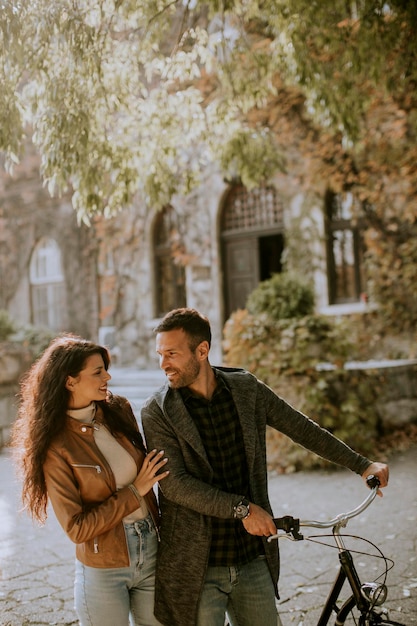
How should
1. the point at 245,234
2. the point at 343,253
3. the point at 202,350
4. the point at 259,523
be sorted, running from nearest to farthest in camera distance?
the point at 259,523 → the point at 202,350 → the point at 343,253 → the point at 245,234

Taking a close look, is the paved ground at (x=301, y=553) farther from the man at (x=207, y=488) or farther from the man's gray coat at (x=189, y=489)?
the man's gray coat at (x=189, y=489)

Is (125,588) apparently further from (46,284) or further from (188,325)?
(46,284)

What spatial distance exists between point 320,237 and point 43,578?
343 inches

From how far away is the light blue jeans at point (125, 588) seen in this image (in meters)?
2.52

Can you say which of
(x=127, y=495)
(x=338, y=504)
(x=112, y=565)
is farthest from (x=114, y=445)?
(x=338, y=504)

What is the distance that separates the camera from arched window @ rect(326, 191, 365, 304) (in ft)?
40.4

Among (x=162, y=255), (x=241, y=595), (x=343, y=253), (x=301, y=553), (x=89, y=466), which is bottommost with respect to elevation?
(x=301, y=553)

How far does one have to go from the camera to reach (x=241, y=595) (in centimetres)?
269

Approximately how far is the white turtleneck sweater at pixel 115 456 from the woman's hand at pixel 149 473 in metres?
0.07

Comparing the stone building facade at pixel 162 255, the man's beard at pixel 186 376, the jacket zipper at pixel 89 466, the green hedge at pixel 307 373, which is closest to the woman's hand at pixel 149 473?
the jacket zipper at pixel 89 466

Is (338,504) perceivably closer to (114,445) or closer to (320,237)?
(114,445)

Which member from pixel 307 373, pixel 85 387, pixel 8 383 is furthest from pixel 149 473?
pixel 8 383

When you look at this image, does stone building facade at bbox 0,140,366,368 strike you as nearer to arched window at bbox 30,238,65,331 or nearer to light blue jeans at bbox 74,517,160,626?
arched window at bbox 30,238,65,331

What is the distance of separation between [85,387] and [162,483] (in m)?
0.51
